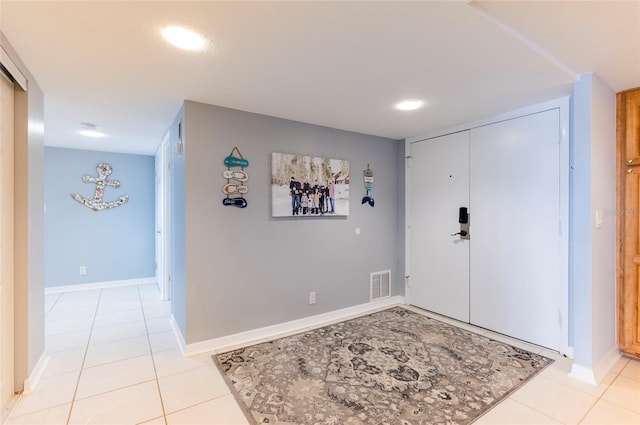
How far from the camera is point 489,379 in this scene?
2217mm

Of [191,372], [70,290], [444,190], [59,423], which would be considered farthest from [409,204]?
[70,290]

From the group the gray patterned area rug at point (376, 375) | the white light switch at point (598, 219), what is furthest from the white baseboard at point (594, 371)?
the white light switch at point (598, 219)

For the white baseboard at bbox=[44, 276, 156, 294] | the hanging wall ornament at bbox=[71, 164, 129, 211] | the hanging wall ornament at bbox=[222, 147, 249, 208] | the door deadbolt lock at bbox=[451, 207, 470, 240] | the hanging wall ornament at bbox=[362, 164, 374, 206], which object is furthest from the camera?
the hanging wall ornament at bbox=[71, 164, 129, 211]

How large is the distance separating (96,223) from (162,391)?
3.97m

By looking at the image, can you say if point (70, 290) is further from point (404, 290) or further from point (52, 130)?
point (404, 290)

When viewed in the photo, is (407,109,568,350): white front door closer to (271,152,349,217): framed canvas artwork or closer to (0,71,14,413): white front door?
(271,152,349,217): framed canvas artwork

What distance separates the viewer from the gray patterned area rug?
6.11 ft

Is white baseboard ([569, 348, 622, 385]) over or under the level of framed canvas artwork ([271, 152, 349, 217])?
under

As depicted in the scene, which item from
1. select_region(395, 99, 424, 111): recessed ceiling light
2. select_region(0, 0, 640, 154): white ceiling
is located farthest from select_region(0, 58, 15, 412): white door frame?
select_region(395, 99, 424, 111): recessed ceiling light

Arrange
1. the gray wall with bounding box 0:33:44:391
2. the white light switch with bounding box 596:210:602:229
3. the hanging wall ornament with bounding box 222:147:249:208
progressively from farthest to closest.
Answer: the hanging wall ornament with bounding box 222:147:249:208 < the white light switch with bounding box 596:210:602:229 < the gray wall with bounding box 0:33:44:391

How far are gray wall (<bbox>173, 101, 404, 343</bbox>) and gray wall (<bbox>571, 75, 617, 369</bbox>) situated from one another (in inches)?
80.0

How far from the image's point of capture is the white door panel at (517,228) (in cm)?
270

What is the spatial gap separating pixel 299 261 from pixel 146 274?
139 inches

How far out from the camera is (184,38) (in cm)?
168
